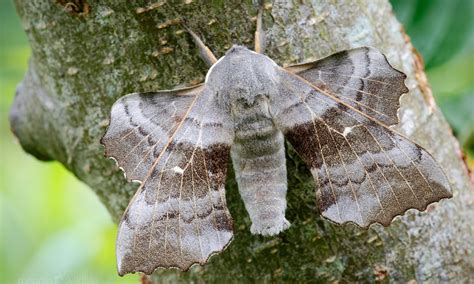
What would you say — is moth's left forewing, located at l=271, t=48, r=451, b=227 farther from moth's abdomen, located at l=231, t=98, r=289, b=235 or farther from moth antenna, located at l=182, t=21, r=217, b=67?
moth antenna, located at l=182, t=21, r=217, b=67

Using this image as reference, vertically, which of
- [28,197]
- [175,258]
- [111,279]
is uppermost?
[175,258]

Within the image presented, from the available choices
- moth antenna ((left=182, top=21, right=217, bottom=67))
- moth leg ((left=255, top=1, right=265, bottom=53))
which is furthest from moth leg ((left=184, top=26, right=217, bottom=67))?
moth leg ((left=255, top=1, right=265, bottom=53))

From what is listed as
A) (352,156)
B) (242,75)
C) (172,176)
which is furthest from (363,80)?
(172,176)

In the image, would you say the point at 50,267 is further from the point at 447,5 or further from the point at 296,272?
the point at 447,5

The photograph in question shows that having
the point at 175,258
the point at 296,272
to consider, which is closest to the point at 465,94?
the point at 296,272

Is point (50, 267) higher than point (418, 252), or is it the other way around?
point (418, 252)

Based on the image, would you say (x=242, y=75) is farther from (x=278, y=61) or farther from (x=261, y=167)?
(x=261, y=167)

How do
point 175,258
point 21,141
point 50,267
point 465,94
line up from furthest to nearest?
1. point 50,267
2. point 465,94
3. point 21,141
4. point 175,258

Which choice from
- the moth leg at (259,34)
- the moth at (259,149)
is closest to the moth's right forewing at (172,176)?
the moth at (259,149)
